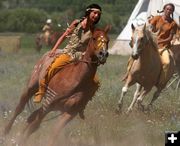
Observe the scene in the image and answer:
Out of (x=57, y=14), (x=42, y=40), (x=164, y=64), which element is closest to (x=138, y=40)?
(x=164, y=64)

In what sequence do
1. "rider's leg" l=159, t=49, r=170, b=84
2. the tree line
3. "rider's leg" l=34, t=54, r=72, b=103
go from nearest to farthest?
"rider's leg" l=34, t=54, r=72, b=103 → "rider's leg" l=159, t=49, r=170, b=84 → the tree line

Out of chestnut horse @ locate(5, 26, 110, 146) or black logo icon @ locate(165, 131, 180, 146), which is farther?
chestnut horse @ locate(5, 26, 110, 146)

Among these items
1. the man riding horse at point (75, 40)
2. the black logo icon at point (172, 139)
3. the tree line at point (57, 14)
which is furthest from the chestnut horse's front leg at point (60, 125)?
the tree line at point (57, 14)

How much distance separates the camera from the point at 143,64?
619 inches

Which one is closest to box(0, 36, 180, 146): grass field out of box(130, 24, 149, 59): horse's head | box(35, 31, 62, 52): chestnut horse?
box(130, 24, 149, 59): horse's head

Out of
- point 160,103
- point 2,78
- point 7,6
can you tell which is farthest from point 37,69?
point 7,6

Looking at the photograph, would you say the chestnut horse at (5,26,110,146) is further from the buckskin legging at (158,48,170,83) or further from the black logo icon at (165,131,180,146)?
the buckskin legging at (158,48,170,83)

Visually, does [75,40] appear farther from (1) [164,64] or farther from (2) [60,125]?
(1) [164,64]

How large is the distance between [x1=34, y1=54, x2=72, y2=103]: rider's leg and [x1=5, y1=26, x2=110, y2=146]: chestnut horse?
Answer: 0.21 ft

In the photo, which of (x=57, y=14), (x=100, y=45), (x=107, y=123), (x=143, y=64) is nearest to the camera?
(x=100, y=45)

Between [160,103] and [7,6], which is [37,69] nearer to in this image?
[160,103]

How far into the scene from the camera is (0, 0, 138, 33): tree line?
46.7 metres

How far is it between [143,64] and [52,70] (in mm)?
4587

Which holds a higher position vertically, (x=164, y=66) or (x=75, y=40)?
(x=75, y=40)
